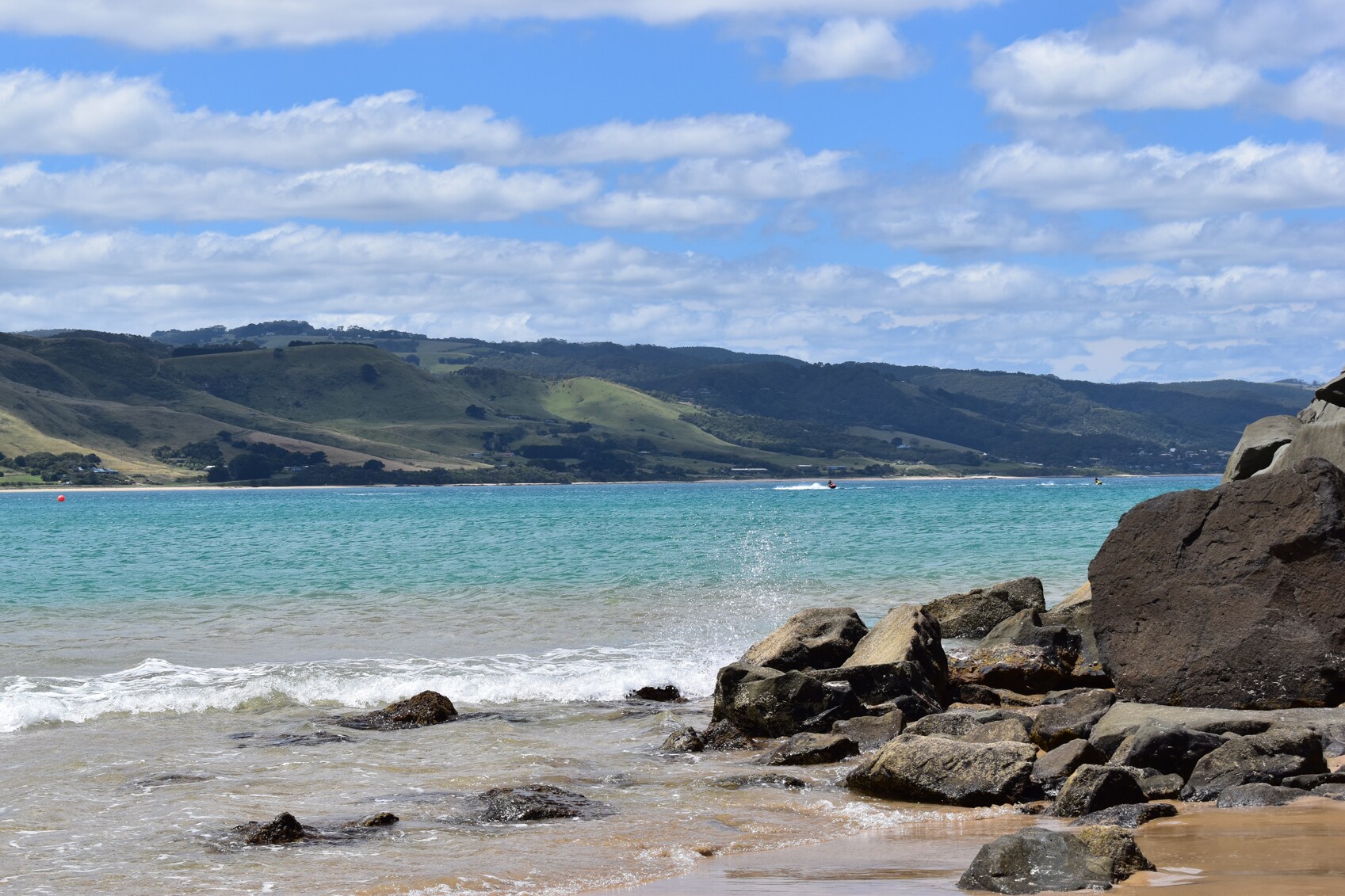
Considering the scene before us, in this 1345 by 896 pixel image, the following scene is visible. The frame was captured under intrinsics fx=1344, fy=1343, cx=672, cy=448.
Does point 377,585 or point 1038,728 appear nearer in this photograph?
point 1038,728

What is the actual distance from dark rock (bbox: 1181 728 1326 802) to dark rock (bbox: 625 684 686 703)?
9.04 m

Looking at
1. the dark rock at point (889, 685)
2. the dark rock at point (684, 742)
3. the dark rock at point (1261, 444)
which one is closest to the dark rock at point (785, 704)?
the dark rock at point (889, 685)

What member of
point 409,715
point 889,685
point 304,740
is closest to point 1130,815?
point 889,685

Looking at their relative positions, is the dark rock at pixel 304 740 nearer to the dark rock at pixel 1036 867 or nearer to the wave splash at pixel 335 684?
the wave splash at pixel 335 684

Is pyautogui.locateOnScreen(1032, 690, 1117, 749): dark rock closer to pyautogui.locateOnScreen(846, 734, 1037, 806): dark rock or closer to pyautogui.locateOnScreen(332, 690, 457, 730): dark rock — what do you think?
pyautogui.locateOnScreen(846, 734, 1037, 806): dark rock

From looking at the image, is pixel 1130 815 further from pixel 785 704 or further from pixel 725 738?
pixel 725 738

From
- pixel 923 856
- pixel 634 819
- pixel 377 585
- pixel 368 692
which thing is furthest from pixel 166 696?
pixel 377 585

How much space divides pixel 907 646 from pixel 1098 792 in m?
5.74

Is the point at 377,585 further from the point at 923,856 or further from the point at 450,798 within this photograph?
the point at 923,856

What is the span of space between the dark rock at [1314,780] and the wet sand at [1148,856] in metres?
0.36

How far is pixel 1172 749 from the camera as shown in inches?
487

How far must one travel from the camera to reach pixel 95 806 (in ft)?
42.3

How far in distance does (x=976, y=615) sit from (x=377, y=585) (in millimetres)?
19646

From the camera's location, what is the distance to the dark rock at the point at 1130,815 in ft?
36.3
